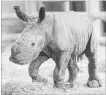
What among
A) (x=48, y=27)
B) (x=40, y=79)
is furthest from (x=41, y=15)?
(x=40, y=79)

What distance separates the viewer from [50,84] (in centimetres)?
67

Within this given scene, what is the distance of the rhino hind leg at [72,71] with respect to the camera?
26.3 inches

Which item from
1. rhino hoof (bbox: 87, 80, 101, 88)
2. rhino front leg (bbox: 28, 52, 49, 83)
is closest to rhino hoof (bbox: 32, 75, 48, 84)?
rhino front leg (bbox: 28, 52, 49, 83)

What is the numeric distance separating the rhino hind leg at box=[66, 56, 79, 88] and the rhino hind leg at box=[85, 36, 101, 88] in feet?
0.16

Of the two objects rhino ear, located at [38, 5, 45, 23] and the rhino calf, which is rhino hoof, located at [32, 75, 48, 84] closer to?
the rhino calf

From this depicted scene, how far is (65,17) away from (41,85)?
17 cm

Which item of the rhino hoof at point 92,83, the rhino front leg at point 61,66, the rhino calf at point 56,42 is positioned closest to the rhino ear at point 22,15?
the rhino calf at point 56,42

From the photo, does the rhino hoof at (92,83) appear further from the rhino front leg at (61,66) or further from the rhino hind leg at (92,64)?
the rhino front leg at (61,66)

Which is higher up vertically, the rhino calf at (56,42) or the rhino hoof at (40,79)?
the rhino calf at (56,42)

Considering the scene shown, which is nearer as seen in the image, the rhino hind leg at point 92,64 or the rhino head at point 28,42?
the rhino head at point 28,42

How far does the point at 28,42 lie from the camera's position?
0.55m

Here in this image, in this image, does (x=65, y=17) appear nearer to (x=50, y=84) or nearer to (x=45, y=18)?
(x=45, y=18)

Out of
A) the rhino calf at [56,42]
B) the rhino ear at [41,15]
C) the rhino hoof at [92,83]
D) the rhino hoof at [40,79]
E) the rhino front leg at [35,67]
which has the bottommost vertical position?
the rhino hoof at [92,83]

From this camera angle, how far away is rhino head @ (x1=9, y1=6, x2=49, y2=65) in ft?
1.77
